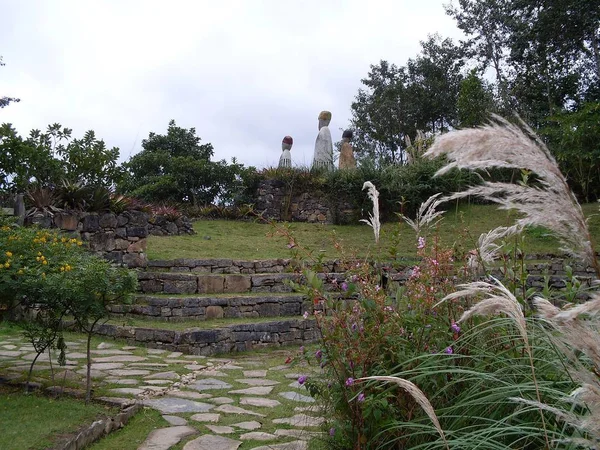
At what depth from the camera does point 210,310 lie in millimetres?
7914

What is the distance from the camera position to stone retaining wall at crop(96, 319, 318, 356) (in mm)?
6922

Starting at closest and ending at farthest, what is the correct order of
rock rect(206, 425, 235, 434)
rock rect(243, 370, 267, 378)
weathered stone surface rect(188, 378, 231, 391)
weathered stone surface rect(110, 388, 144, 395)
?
rock rect(206, 425, 235, 434)
weathered stone surface rect(110, 388, 144, 395)
weathered stone surface rect(188, 378, 231, 391)
rock rect(243, 370, 267, 378)

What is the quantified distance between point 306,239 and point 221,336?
5.82m

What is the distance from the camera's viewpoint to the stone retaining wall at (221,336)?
6922 millimetres

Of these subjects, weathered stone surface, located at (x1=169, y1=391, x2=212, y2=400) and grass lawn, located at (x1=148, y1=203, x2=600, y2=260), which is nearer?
weathered stone surface, located at (x1=169, y1=391, x2=212, y2=400)

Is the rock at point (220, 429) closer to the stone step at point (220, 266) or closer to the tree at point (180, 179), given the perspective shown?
the stone step at point (220, 266)

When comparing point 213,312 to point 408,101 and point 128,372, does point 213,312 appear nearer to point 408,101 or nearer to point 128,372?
point 128,372

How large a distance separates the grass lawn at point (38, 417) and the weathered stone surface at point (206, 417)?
0.59 m

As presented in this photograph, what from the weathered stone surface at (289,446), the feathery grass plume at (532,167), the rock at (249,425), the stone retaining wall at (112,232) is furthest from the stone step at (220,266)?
the feathery grass plume at (532,167)

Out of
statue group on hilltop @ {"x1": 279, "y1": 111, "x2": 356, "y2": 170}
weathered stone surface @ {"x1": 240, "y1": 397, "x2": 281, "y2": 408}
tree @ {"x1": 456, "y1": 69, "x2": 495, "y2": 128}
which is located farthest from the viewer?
tree @ {"x1": 456, "y1": 69, "x2": 495, "y2": 128}

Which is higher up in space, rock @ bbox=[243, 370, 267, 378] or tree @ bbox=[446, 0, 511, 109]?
tree @ bbox=[446, 0, 511, 109]

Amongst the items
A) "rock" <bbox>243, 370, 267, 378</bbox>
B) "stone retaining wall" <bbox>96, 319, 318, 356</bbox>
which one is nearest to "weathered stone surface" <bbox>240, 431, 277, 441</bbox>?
"rock" <bbox>243, 370, 267, 378</bbox>

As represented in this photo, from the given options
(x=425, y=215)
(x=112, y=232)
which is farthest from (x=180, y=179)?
(x=425, y=215)

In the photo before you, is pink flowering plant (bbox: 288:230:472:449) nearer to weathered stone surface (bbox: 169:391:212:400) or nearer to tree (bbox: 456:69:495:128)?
weathered stone surface (bbox: 169:391:212:400)
